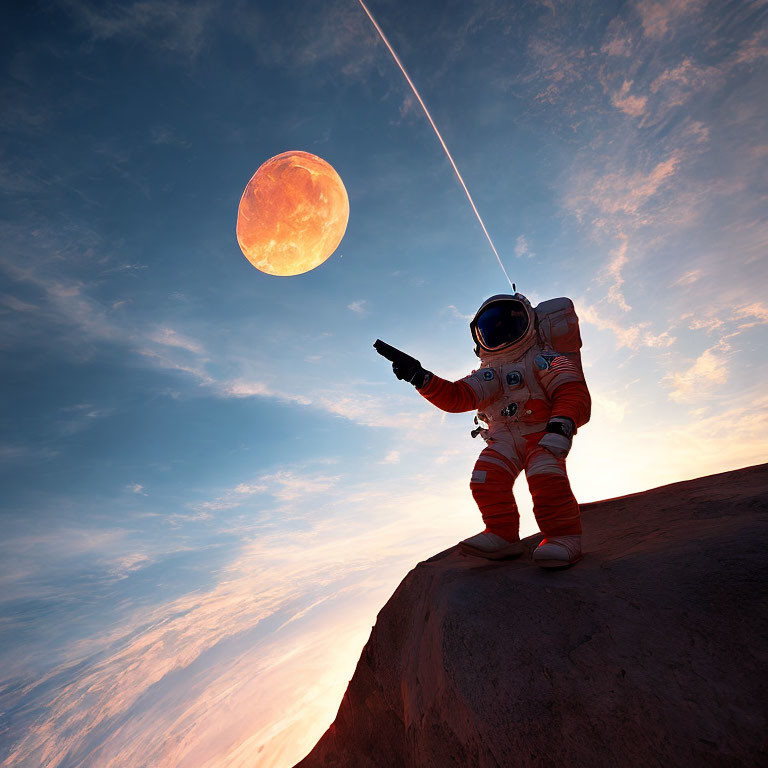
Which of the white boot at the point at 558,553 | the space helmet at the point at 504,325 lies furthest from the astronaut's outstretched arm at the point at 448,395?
the white boot at the point at 558,553

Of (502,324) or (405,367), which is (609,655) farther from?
(502,324)

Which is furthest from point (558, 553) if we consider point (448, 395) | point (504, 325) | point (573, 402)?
point (504, 325)

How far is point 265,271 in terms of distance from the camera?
634cm

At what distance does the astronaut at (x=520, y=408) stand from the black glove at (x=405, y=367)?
12mm

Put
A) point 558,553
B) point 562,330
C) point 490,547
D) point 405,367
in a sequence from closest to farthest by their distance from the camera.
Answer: point 558,553 → point 490,547 → point 405,367 → point 562,330

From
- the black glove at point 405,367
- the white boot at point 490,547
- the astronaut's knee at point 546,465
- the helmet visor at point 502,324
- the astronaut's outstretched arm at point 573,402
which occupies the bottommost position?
the white boot at point 490,547

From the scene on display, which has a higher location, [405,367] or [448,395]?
[405,367]

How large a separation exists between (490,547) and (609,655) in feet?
5.86

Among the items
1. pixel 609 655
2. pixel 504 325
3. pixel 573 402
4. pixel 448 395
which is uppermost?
pixel 504 325

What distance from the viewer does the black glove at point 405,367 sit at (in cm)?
450

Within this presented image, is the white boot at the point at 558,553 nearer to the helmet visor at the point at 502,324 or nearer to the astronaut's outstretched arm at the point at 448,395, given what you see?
the astronaut's outstretched arm at the point at 448,395

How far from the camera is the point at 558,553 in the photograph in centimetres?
328

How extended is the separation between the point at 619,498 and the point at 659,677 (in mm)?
Result: 4569

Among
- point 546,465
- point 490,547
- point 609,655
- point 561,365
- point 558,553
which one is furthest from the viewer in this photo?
point 561,365
